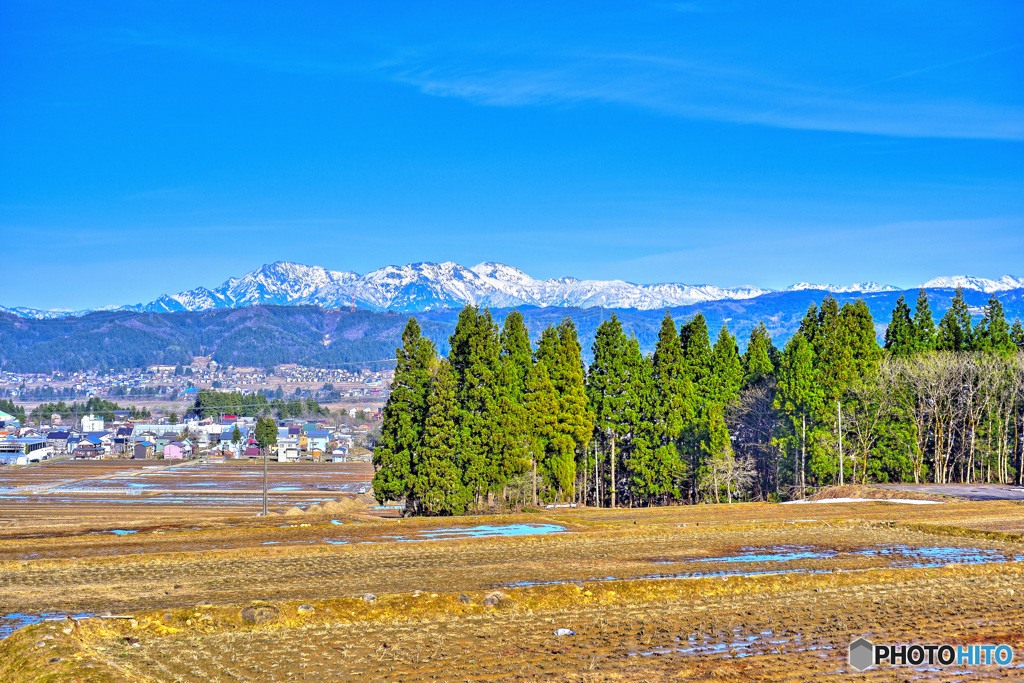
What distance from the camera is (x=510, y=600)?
771 inches

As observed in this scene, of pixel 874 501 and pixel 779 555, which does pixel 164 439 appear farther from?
pixel 779 555

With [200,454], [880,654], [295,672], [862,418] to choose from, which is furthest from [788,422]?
[200,454]

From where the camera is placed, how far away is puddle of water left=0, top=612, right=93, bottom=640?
714 inches

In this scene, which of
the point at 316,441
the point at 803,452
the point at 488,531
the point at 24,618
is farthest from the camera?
the point at 316,441

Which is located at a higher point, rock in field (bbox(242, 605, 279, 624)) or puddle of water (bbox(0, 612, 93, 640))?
rock in field (bbox(242, 605, 279, 624))

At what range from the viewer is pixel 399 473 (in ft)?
144

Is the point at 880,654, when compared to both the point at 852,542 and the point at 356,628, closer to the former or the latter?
the point at 356,628

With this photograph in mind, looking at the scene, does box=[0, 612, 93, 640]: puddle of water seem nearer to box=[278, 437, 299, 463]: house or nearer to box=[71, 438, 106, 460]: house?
box=[278, 437, 299, 463]: house

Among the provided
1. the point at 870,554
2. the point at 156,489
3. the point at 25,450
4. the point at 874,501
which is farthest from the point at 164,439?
the point at 870,554

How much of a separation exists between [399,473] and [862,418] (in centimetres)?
2919

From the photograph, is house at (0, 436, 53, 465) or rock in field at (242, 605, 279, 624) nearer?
rock in field at (242, 605, 279, 624)

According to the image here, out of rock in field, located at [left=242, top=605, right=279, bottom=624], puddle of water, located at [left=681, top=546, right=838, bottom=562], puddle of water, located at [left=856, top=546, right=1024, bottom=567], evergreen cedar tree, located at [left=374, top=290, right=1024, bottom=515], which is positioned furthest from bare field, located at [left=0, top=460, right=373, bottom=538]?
puddle of water, located at [left=856, top=546, right=1024, bottom=567]

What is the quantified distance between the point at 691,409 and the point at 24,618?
4180 centimetres

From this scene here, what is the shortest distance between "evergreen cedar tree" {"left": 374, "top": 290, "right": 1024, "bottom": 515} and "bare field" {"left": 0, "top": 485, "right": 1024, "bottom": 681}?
11600 millimetres
